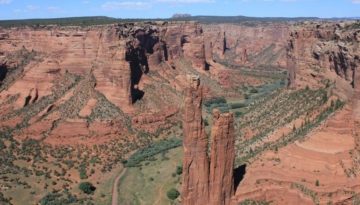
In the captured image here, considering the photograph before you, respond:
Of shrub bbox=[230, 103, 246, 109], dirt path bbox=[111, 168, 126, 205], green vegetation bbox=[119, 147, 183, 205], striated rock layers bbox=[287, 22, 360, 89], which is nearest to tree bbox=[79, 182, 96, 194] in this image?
dirt path bbox=[111, 168, 126, 205]

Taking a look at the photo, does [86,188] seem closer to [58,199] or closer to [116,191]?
[116,191]

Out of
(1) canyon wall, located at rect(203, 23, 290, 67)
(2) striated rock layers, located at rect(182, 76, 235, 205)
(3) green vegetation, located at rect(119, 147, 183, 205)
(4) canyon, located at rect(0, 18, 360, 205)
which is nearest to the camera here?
(2) striated rock layers, located at rect(182, 76, 235, 205)

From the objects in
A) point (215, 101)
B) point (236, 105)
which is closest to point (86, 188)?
point (236, 105)

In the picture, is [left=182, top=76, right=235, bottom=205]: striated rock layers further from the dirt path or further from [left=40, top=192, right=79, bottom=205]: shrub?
[left=40, top=192, right=79, bottom=205]: shrub

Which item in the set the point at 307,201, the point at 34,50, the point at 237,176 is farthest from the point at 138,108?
the point at 307,201

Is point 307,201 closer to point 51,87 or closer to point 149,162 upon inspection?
point 149,162

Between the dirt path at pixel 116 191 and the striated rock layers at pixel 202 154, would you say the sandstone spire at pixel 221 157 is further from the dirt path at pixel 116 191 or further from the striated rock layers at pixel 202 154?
the dirt path at pixel 116 191
